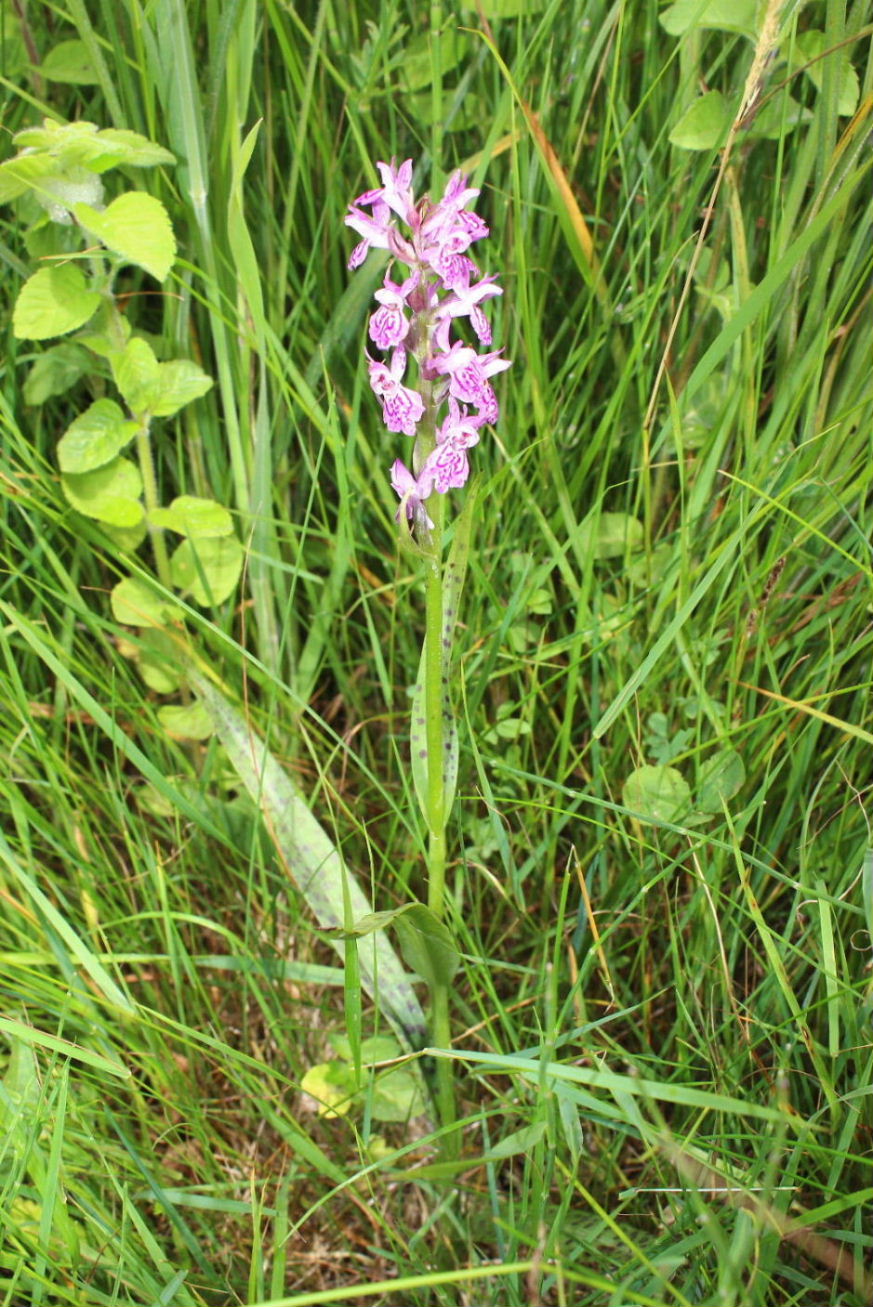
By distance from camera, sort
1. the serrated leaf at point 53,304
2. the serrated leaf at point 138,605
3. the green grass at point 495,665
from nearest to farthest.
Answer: the green grass at point 495,665
the serrated leaf at point 53,304
the serrated leaf at point 138,605

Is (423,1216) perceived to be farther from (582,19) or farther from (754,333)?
(582,19)

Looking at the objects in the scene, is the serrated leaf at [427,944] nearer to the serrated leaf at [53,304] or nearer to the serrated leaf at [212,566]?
the serrated leaf at [212,566]

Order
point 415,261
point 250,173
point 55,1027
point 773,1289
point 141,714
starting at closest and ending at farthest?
point 415,261
point 773,1289
point 55,1027
point 250,173
point 141,714

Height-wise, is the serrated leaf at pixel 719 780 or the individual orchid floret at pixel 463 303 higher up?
the individual orchid floret at pixel 463 303

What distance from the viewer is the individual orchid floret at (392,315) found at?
1184 mm

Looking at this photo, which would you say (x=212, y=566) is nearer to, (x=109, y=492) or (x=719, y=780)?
(x=109, y=492)

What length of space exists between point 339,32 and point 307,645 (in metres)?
1.11

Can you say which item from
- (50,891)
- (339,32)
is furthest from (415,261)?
(50,891)

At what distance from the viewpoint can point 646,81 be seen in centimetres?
167

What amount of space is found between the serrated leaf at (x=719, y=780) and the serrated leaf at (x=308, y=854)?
0.57m

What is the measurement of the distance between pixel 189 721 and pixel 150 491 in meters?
0.44

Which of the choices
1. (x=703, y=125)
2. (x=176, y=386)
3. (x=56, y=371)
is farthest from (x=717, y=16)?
(x=56, y=371)

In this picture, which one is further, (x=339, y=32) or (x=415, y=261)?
(x=339, y=32)

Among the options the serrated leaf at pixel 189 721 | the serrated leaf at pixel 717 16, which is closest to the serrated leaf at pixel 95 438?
the serrated leaf at pixel 189 721
